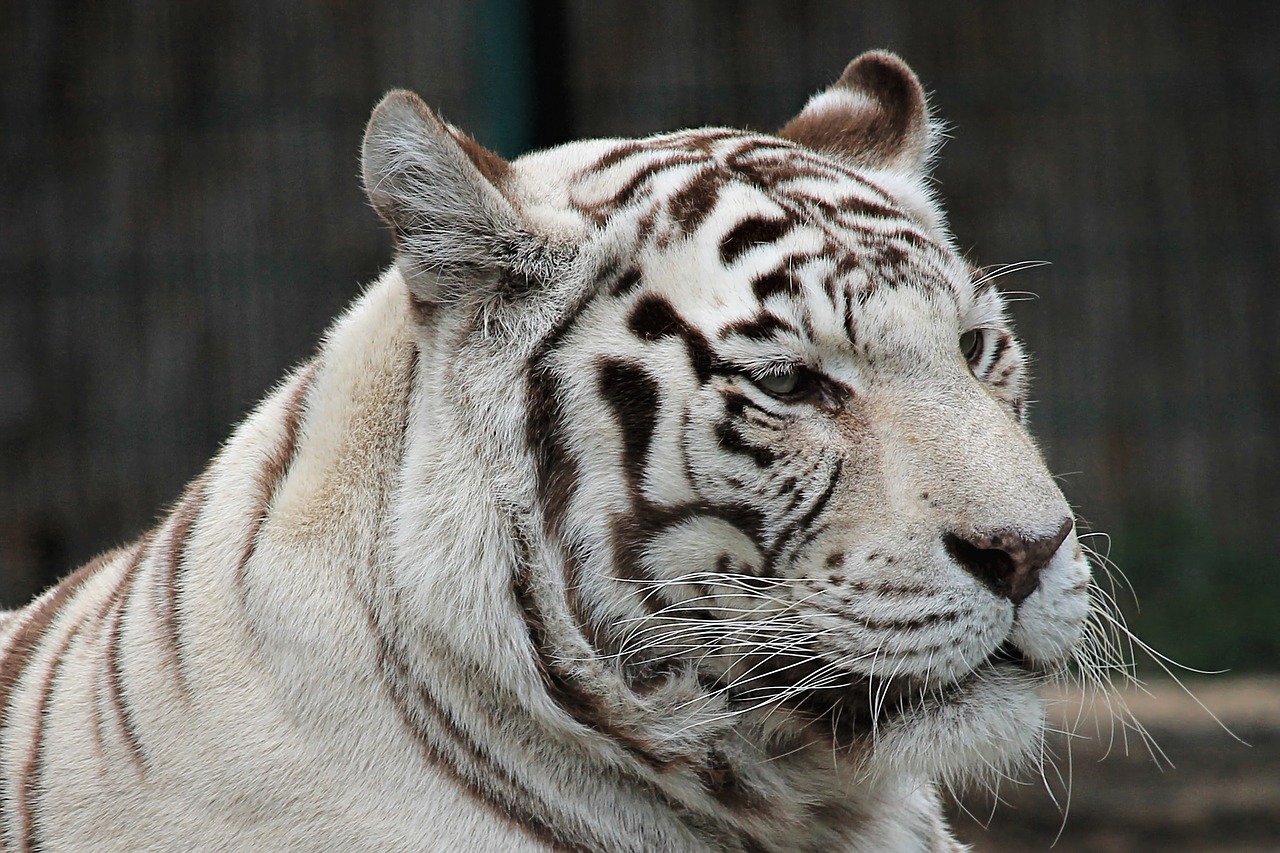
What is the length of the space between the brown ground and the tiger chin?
2540mm

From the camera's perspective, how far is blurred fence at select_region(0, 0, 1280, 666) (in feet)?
16.5

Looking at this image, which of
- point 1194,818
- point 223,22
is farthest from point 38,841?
point 223,22

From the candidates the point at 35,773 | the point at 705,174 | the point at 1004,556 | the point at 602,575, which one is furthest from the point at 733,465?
the point at 35,773

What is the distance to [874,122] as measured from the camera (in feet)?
7.41

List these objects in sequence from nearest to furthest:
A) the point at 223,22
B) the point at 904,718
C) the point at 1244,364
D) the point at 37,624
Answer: the point at 904,718 < the point at 37,624 < the point at 223,22 < the point at 1244,364

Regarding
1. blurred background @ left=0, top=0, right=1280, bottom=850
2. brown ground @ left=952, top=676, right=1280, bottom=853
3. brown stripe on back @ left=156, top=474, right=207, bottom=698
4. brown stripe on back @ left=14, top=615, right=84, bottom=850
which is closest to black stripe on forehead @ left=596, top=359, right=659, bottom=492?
brown stripe on back @ left=156, top=474, right=207, bottom=698

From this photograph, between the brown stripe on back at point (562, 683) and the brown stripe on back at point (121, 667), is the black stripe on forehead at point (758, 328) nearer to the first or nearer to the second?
the brown stripe on back at point (562, 683)

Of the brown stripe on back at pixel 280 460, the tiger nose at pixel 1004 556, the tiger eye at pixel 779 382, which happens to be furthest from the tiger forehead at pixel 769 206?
the brown stripe on back at pixel 280 460

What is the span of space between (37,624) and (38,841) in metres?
0.45

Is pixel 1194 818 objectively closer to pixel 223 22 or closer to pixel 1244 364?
pixel 1244 364

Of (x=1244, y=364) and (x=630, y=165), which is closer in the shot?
(x=630, y=165)

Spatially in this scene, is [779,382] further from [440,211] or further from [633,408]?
[440,211]

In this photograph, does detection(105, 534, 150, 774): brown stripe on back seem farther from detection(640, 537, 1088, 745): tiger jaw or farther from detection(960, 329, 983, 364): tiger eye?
detection(960, 329, 983, 364): tiger eye

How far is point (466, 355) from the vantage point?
1.75 metres
